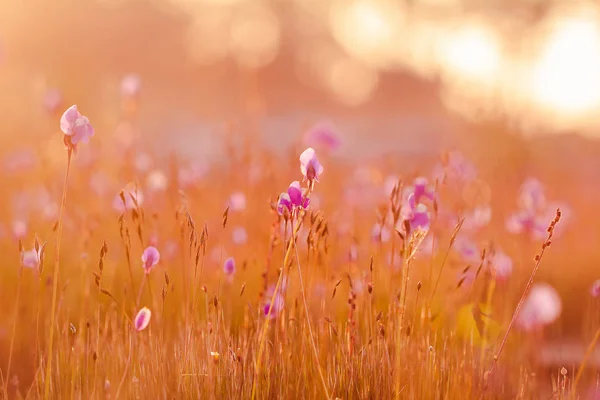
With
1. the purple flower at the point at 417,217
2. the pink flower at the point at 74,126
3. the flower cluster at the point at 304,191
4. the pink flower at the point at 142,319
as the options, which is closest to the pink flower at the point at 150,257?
the pink flower at the point at 142,319

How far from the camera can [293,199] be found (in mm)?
1985

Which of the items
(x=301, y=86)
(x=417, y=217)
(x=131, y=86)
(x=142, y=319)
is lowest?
(x=142, y=319)

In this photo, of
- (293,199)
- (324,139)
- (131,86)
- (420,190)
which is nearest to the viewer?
(293,199)

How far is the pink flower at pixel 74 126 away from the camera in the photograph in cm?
207

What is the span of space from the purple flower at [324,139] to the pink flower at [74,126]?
186 centimetres

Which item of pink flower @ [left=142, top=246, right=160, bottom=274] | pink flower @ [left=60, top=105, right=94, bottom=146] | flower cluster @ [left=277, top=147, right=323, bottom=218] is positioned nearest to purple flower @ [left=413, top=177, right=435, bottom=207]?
flower cluster @ [left=277, top=147, right=323, bottom=218]

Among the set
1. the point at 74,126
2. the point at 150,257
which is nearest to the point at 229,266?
the point at 150,257

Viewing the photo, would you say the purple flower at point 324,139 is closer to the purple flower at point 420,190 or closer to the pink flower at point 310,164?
the purple flower at point 420,190

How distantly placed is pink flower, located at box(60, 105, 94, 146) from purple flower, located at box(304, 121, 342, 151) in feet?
6.12

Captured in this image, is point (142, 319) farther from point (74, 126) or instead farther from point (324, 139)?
point (324, 139)

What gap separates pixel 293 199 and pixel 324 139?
1930 mm

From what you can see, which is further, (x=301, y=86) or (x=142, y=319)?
(x=301, y=86)

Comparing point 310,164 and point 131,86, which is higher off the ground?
point 131,86

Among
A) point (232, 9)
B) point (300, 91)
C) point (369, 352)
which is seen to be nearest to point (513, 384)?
point (369, 352)
